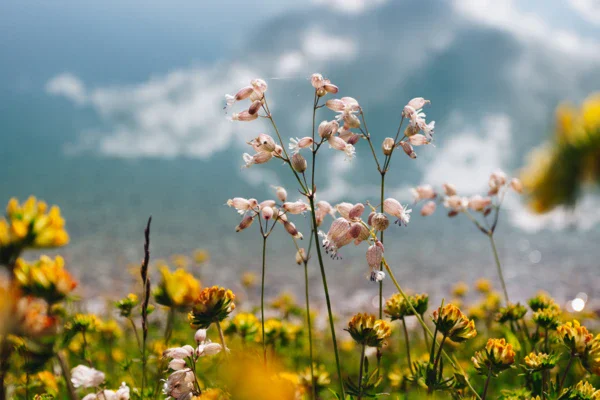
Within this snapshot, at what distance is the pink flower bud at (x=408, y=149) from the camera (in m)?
2.20

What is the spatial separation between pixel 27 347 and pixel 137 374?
2.95 meters

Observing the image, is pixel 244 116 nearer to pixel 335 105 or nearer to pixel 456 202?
pixel 335 105

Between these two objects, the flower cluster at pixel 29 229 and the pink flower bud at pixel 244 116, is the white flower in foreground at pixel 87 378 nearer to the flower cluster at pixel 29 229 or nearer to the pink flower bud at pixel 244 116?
the flower cluster at pixel 29 229

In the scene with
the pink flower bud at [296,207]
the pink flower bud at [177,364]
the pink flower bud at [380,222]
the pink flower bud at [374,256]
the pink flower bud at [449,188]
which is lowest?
the pink flower bud at [177,364]

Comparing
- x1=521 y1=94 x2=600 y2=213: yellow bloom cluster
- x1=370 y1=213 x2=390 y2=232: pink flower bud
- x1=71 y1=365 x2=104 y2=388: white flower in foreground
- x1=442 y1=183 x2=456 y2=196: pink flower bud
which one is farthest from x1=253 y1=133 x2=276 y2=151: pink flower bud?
x1=521 y1=94 x2=600 y2=213: yellow bloom cluster

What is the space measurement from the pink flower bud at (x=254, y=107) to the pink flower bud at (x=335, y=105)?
0.32 meters

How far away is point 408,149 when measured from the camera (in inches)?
88.3

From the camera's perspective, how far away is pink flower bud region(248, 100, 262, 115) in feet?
6.85

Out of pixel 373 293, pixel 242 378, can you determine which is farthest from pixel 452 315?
pixel 373 293

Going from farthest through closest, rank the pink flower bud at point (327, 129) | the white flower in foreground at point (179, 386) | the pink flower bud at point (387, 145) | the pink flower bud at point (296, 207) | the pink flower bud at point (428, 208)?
1. the pink flower bud at point (428, 208)
2. the pink flower bud at point (387, 145)
3. the pink flower bud at point (296, 207)
4. the pink flower bud at point (327, 129)
5. the white flower in foreground at point (179, 386)

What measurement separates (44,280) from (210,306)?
64 centimetres

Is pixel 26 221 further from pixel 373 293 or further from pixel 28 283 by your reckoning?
pixel 373 293

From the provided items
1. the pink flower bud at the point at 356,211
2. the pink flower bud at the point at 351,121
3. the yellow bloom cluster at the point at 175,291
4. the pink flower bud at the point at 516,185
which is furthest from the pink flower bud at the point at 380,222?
the pink flower bud at the point at 516,185

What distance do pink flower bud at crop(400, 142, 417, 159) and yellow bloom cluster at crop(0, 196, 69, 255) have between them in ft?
4.89
